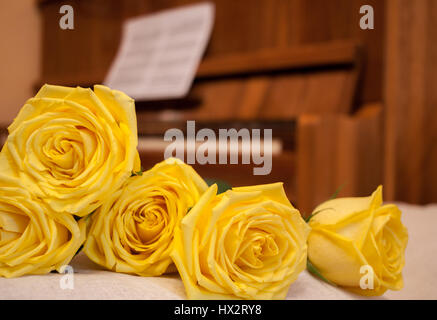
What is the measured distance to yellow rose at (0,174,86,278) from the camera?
0.37 metres

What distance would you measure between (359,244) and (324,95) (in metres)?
1.35

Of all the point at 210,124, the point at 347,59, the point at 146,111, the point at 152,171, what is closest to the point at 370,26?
the point at 347,59

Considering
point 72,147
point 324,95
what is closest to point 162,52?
point 324,95

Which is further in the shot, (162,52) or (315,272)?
(162,52)

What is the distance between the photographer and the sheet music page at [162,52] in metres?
2.11

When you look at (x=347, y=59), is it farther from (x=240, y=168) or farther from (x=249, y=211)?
(x=249, y=211)

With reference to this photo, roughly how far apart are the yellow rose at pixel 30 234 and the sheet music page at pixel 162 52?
1.68 metres

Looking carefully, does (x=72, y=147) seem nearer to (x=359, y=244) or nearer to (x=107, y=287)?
(x=107, y=287)

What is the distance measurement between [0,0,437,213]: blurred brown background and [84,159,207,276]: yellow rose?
0.92 m

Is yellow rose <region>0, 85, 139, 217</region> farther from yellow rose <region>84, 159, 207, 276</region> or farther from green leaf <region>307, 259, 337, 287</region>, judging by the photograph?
green leaf <region>307, 259, 337, 287</region>

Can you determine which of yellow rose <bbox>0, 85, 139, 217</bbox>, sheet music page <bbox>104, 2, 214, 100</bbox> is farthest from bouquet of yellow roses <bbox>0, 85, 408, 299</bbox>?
sheet music page <bbox>104, 2, 214, 100</bbox>

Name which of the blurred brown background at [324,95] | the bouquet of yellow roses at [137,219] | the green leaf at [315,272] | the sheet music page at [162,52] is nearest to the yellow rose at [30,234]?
the bouquet of yellow roses at [137,219]

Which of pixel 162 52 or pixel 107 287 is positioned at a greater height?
pixel 162 52

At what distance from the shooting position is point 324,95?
1.69 metres
